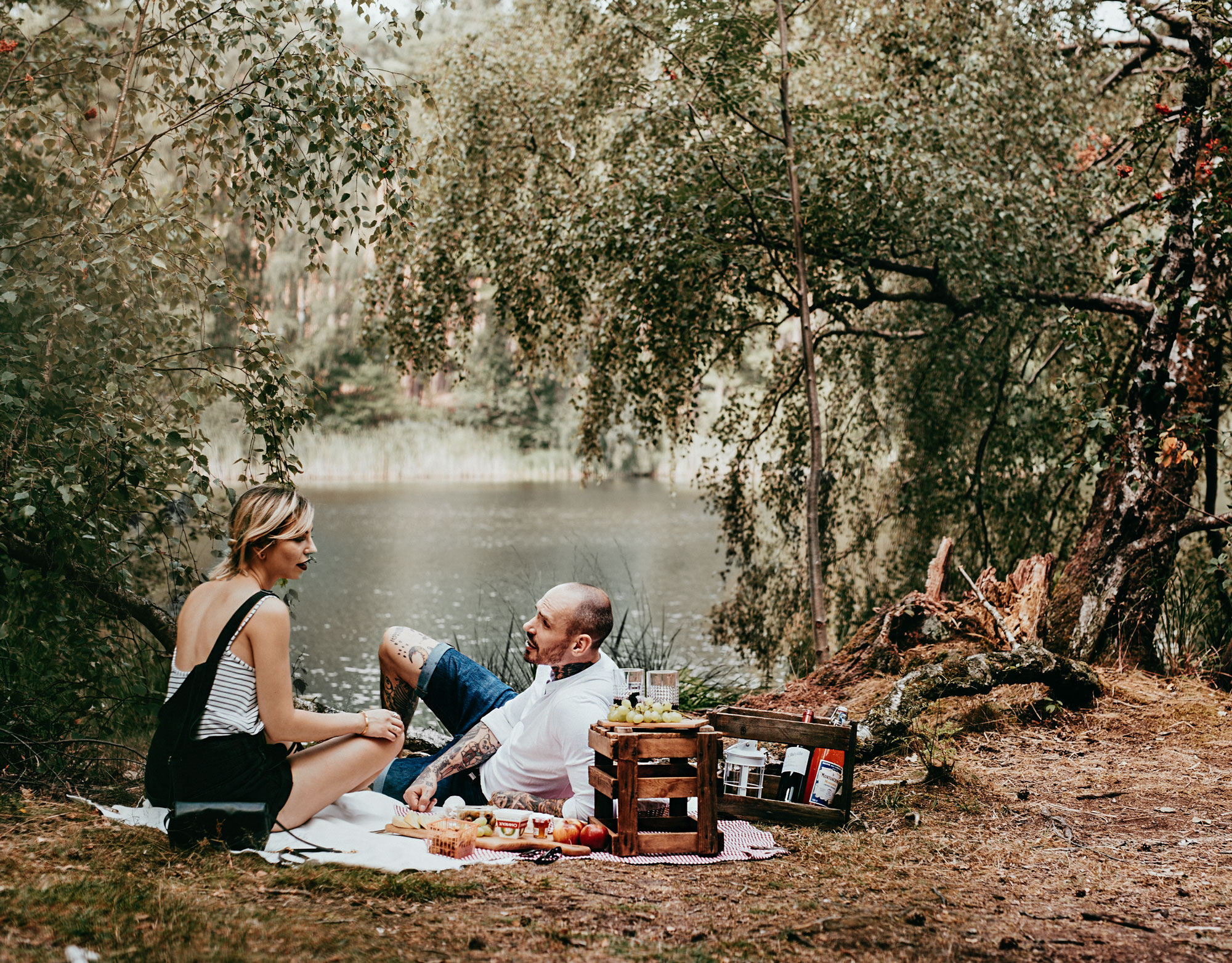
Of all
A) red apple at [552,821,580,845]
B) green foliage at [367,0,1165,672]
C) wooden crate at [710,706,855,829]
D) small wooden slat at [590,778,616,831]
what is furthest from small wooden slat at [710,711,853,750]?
green foliage at [367,0,1165,672]

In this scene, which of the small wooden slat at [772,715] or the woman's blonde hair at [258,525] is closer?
the woman's blonde hair at [258,525]

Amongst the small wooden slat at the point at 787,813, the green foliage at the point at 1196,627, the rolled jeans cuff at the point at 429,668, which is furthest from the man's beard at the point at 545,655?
the green foliage at the point at 1196,627

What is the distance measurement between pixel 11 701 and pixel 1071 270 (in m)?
5.81

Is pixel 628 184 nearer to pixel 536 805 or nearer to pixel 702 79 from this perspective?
pixel 702 79

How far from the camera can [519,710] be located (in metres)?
3.58

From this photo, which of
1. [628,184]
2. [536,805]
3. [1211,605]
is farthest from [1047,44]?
[536,805]

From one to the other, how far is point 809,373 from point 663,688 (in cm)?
363

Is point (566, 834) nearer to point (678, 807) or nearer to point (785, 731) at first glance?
point (678, 807)

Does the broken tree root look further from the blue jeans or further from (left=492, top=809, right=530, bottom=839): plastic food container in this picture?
(left=492, top=809, right=530, bottom=839): plastic food container

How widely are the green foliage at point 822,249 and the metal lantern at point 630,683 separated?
122 inches

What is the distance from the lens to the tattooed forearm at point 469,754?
3.56 metres

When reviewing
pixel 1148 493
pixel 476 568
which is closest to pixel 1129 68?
pixel 1148 493

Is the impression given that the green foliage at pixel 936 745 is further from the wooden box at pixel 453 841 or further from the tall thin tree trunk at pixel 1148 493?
the wooden box at pixel 453 841

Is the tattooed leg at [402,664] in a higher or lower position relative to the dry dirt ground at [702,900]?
higher
